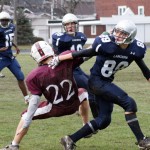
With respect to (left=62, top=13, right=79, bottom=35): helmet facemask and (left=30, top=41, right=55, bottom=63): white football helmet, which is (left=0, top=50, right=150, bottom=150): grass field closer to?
(left=30, top=41, right=55, bottom=63): white football helmet

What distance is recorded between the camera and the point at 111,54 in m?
7.19

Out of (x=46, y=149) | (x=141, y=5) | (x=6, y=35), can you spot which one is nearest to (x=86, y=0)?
(x=141, y=5)

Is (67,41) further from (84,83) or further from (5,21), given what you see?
(5,21)

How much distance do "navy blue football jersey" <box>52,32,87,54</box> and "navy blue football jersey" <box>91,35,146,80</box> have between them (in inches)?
92.9

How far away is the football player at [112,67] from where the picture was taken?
7148 mm

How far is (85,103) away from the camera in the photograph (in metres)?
8.40

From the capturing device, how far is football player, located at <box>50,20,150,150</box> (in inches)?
281

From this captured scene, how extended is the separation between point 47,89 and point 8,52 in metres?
5.76

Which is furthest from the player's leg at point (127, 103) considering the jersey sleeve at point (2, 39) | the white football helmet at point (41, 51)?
the jersey sleeve at point (2, 39)

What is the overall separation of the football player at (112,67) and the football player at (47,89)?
0.14 m

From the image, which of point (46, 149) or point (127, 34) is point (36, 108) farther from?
point (127, 34)

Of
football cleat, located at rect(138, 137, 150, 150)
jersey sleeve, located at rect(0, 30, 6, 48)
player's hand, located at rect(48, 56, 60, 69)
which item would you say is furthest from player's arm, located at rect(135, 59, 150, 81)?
jersey sleeve, located at rect(0, 30, 6, 48)

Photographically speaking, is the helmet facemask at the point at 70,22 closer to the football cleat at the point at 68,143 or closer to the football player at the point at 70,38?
the football player at the point at 70,38

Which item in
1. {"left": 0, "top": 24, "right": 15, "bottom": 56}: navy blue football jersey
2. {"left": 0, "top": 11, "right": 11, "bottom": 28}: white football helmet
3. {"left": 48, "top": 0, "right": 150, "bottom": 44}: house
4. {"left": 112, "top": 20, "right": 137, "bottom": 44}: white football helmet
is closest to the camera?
{"left": 112, "top": 20, "right": 137, "bottom": 44}: white football helmet
